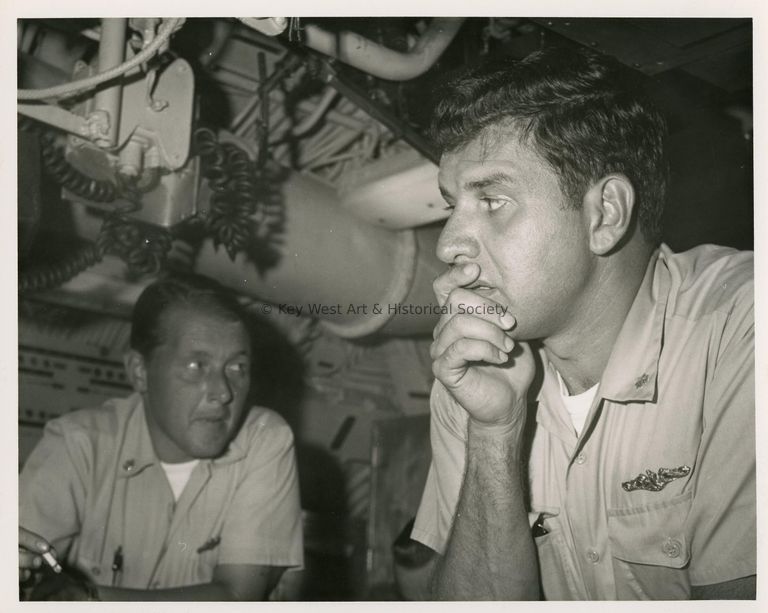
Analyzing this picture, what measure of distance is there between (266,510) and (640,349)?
2.17 ft

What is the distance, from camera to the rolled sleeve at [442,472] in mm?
1126

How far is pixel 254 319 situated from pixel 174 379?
18 centimetres

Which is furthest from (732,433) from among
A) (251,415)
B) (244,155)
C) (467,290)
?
(244,155)

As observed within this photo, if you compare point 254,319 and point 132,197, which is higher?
point 132,197

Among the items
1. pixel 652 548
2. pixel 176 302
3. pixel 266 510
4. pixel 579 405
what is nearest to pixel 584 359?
pixel 579 405

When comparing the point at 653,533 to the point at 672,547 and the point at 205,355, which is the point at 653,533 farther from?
the point at 205,355

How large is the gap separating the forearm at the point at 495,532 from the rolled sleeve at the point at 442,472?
60 millimetres

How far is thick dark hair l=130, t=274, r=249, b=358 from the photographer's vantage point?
124 centimetres

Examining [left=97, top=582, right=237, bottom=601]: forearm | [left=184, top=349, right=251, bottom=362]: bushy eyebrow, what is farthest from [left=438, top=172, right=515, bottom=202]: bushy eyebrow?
[left=97, top=582, right=237, bottom=601]: forearm

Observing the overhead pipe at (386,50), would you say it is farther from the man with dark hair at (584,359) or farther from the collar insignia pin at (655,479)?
the collar insignia pin at (655,479)

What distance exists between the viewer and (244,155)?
125 centimetres

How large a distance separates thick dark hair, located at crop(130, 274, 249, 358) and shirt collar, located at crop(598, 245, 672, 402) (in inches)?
25.0

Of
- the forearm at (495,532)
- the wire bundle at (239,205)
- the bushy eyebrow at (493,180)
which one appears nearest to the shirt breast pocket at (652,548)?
the forearm at (495,532)

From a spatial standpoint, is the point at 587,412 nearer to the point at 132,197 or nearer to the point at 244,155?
the point at 244,155
